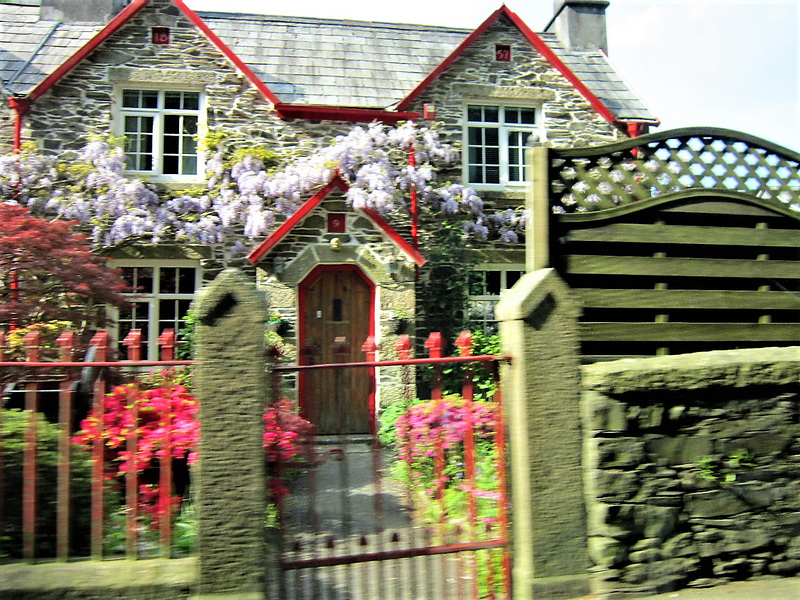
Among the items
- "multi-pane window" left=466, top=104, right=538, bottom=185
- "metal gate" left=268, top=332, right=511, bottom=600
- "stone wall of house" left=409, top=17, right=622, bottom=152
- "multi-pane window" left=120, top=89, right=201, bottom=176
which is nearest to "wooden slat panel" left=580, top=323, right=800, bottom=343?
"metal gate" left=268, top=332, right=511, bottom=600

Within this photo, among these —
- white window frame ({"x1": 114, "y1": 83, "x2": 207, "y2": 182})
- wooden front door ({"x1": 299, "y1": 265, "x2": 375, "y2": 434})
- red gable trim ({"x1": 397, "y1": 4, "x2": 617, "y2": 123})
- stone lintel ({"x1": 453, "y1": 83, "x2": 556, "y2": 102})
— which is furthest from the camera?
stone lintel ({"x1": 453, "y1": 83, "x2": 556, "y2": 102})

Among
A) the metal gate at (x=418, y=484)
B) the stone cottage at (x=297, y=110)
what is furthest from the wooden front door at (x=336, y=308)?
the metal gate at (x=418, y=484)

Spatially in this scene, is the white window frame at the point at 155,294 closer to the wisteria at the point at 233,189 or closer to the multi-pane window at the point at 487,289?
the wisteria at the point at 233,189

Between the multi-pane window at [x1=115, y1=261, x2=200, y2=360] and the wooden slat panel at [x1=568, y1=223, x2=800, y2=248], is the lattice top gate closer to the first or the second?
the wooden slat panel at [x1=568, y1=223, x2=800, y2=248]

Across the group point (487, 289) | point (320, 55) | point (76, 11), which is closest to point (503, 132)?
point (487, 289)

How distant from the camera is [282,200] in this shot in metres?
11.0

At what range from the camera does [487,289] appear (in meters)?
12.1

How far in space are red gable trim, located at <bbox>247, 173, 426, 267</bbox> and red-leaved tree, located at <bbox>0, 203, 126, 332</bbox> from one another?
2.49 metres

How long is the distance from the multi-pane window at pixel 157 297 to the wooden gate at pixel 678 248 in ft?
24.5

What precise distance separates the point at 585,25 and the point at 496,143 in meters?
4.03

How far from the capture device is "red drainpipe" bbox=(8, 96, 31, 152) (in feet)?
35.1

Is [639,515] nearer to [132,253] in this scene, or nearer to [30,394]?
[30,394]

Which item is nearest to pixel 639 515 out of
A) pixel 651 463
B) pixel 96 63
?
pixel 651 463

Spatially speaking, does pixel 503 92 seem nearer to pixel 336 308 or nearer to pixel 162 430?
pixel 336 308
